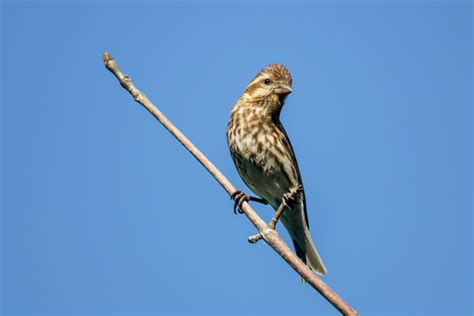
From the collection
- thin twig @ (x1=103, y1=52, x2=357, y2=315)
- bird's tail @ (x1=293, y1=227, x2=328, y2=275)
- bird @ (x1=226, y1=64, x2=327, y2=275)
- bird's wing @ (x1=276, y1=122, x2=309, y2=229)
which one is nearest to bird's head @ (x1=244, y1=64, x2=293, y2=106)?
bird @ (x1=226, y1=64, x2=327, y2=275)

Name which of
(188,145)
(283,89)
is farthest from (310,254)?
(188,145)

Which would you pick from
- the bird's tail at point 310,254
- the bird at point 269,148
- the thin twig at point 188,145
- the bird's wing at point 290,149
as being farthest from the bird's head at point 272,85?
the thin twig at point 188,145

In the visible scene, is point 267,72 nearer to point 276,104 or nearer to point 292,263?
point 276,104

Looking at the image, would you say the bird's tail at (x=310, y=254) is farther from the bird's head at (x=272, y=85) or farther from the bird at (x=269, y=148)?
→ the bird's head at (x=272, y=85)

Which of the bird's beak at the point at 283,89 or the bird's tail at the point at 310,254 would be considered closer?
the bird's beak at the point at 283,89

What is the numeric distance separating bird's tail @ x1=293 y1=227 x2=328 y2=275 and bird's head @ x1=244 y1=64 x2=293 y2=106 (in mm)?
1920

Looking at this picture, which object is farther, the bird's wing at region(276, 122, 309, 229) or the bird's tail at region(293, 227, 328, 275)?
the bird's wing at region(276, 122, 309, 229)

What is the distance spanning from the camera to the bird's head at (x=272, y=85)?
26.7ft

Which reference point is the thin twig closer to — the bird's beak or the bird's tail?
the bird's beak

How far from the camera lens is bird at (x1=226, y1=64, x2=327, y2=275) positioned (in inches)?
321

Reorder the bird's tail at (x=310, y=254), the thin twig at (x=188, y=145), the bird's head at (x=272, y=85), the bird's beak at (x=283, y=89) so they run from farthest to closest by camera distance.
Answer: the bird's tail at (x=310, y=254)
the bird's head at (x=272, y=85)
the bird's beak at (x=283, y=89)
the thin twig at (x=188, y=145)

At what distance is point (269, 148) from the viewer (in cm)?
817

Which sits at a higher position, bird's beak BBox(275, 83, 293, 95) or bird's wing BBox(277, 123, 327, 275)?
bird's beak BBox(275, 83, 293, 95)

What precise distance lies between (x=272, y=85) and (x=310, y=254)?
2373 millimetres
